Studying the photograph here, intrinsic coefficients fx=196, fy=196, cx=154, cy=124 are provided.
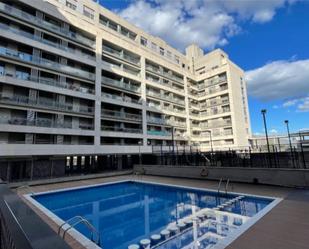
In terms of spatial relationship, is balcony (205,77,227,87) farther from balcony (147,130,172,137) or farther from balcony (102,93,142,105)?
balcony (102,93,142,105)

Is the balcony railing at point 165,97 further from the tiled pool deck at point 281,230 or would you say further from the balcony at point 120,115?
the tiled pool deck at point 281,230

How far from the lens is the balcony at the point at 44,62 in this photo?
21.5 m

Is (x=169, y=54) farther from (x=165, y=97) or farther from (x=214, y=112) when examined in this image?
(x=214, y=112)

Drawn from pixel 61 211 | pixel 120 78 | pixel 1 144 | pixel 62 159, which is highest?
pixel 120 78

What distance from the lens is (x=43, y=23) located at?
2456 cm

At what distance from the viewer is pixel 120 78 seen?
109ft

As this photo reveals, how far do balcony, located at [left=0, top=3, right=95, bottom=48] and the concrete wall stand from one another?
2157 cm

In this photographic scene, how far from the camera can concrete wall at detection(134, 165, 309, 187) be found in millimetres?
13273

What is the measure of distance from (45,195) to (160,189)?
9165 mm

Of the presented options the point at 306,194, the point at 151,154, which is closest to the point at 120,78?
the point at 151,154

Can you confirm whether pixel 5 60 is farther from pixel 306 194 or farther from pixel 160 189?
pixel 306 194

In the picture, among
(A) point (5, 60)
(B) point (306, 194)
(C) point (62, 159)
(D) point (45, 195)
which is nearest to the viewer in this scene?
(B) point (306, 194)

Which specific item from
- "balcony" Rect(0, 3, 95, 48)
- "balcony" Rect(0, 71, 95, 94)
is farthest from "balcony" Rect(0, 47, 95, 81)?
"balcony" Rect(0, 3, 95, 48)

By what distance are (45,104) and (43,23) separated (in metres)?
10.3
